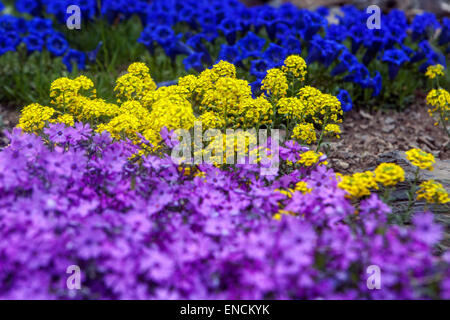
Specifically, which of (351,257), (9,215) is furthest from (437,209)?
(9,215)

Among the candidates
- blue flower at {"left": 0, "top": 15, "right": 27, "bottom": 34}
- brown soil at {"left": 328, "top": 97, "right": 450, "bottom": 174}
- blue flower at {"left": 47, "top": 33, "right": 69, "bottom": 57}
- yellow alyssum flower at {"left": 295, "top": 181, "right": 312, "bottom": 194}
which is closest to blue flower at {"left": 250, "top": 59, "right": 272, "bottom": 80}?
brown soil at {"left": 328, "top": 97, "right": 450, "bottom": 174}

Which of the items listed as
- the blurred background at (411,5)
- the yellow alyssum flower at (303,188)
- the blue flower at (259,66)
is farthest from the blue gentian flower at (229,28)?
the blurred background at (411,5)

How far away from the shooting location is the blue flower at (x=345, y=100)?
12.2ft

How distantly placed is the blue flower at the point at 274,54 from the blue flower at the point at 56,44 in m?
2.44

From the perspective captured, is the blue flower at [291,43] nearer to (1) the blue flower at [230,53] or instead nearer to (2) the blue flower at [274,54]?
(2) the blue flower at [274,54]

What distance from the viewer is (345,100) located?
3961 mm

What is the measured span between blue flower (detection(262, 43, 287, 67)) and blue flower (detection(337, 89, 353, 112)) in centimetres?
63

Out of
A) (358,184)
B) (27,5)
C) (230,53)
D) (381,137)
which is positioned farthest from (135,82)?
(27,5)

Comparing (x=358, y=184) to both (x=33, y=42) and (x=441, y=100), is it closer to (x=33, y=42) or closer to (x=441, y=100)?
(x=441, y=100)

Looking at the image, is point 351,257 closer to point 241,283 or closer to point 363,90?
point 241,283

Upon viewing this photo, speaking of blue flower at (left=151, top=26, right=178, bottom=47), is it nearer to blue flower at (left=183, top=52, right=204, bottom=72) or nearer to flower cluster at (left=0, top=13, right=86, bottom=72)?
blue flower at (left=183, top=52, right=204, bottom=72)

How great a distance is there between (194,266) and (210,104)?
56.0 inches

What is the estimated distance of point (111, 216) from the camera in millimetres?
2076

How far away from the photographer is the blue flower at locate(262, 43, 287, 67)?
4.03 meters
